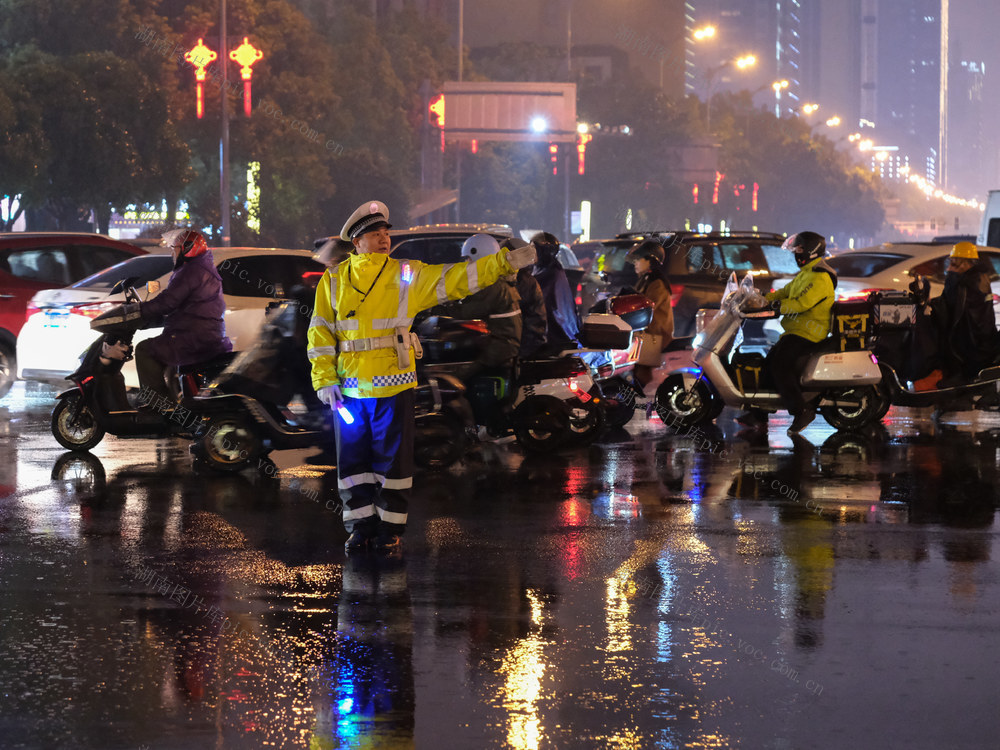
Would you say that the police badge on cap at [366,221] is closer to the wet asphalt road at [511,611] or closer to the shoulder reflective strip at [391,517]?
the shoulder reflective strip at [391,517]

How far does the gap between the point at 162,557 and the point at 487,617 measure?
2.05 m

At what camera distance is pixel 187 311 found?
1031cm

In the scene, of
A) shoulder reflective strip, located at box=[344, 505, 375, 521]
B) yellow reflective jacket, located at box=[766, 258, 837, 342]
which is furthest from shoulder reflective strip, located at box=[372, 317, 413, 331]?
yellow reflective jacket, located at box=[766, 258, 837, 342]

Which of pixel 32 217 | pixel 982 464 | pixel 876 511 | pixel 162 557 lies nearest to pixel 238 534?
pixel 162 557

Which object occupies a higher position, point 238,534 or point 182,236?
point 182,236

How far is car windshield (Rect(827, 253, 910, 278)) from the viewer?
18688mm

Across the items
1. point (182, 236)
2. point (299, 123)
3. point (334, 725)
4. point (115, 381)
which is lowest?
point (334, 725)

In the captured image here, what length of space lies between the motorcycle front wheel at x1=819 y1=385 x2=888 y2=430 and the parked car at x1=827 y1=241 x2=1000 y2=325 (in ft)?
18.6

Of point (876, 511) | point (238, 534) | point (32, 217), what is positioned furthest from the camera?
point (32, 217)

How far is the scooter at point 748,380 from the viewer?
12.0 meters

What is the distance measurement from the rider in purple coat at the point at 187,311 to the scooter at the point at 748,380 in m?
4.22

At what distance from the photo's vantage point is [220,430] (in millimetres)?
10070

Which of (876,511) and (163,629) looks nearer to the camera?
(163,629)

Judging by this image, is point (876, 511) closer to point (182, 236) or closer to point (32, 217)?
point (182, 236)
